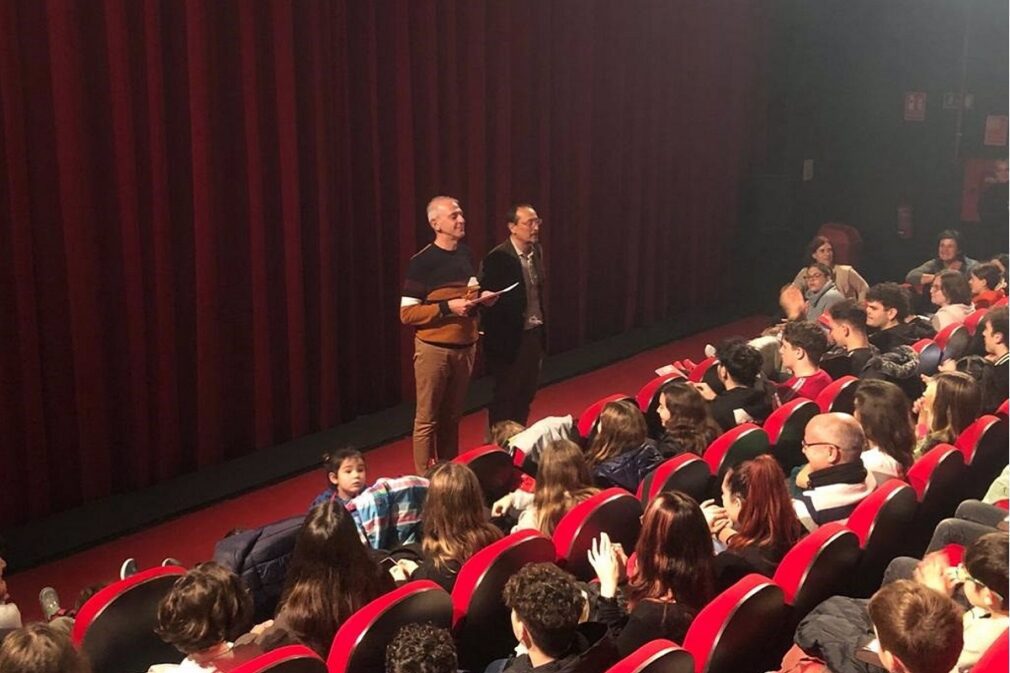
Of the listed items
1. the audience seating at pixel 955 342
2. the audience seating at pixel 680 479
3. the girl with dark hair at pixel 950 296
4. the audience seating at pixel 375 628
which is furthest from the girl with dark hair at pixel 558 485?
the girl with dark hair at pixel 950 296

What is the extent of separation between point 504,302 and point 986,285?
3581 millimetres

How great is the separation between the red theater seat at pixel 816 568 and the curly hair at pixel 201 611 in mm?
1494

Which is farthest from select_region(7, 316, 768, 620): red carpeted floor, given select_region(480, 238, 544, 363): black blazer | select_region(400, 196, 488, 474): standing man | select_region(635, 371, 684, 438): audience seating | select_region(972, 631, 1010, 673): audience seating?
select_region(972, 631, 1010, 673): audience seating


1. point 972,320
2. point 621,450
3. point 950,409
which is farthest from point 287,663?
point 972,320

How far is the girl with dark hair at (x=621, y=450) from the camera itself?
182 inches

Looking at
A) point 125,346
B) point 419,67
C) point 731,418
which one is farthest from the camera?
point 419,67

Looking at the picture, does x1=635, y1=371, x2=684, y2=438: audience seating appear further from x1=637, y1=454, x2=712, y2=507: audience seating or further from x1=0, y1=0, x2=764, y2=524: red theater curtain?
x1=0, y1=0, x2=764, y2=524: red theater curtain

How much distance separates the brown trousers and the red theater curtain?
1.15 meters

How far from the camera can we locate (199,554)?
5.52m

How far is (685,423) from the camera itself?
4996 millimetres

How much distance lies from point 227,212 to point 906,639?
4606 mm

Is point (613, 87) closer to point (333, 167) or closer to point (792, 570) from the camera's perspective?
point (333, 167)

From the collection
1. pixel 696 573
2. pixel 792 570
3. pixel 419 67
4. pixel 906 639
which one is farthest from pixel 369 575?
pixel 419 67

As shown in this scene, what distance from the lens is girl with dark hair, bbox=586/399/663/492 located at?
15.2 feet
